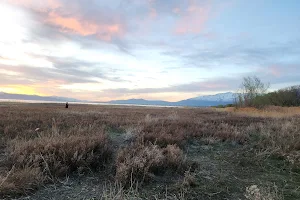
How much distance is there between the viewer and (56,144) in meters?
5.61

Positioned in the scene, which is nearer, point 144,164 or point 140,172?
point 140,172

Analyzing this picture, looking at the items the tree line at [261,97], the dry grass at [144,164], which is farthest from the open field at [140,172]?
the tree line at [261,97]

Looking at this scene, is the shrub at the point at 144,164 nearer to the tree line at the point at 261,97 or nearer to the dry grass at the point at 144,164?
the dry grass at the point at 144,164

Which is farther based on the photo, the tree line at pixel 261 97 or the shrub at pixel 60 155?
the tree line at pixel 261 97

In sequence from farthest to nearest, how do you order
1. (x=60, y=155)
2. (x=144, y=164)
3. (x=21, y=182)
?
1. (x=60, y=155)
2. (x=144, y=164)
3. (x=21, y=182)

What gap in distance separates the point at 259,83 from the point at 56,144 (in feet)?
173

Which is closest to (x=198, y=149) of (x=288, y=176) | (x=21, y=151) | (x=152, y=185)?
(x=288, y=176)

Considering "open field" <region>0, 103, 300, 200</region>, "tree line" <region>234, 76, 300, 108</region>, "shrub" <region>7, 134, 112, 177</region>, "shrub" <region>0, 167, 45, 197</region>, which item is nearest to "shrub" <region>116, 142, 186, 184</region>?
"open field" <region>0, 103, 300, 200</region>

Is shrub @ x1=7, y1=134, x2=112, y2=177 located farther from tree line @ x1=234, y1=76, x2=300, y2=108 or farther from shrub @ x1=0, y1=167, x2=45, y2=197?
tree line @ x1=234, y1=76, x2=300, y2=108

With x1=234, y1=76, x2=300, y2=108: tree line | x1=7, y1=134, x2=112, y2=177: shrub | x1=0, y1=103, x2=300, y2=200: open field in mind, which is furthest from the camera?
x1=234, y1=76, x2=300, y2=108: tree line

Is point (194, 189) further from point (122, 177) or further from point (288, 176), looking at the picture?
point (288, 176)

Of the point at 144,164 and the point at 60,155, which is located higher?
the point at 60,155

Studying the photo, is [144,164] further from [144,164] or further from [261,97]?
[261,97]

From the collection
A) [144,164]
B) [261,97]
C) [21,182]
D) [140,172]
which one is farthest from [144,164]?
[261,97]
